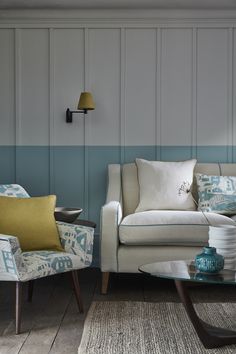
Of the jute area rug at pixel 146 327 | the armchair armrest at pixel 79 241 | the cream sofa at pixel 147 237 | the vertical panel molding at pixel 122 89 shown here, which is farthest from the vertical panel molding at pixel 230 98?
the armchair armrest at pixel 79 241

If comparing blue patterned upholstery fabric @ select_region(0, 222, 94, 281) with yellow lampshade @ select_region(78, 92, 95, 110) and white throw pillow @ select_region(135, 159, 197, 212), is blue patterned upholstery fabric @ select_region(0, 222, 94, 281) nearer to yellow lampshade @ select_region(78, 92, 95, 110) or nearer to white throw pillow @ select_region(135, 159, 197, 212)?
white throw pillow @ select_region(135, 159, 197, 212)

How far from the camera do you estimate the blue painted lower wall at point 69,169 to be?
4793mm

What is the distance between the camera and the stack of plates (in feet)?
8.90

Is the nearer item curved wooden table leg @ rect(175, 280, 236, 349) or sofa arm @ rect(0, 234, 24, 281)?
curved wooden table leg @ rect(175, 280, 236, 349)

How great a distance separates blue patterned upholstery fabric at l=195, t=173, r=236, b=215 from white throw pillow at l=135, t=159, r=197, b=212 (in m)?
0.10

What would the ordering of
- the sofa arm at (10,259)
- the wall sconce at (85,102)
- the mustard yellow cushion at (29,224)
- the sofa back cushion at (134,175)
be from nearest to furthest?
the sofa arm at (10,259) < the mustard yellow cushion at (29,224) < the sofa back cushion at (134,175) < the wall sconce at (85,102)

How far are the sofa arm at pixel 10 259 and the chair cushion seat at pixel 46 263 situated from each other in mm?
27

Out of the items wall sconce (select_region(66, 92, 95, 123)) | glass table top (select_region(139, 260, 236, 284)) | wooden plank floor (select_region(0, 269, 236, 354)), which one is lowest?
wooden plank floor (select_region(0, 269, 236, 354))

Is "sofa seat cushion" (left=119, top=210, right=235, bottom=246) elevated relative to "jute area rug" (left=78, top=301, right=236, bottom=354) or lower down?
elevated

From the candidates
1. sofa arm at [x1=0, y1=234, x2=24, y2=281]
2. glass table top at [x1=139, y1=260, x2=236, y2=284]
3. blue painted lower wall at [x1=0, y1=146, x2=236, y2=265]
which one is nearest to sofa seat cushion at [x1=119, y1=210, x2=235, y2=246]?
glass table top at [x1=139, y1=260, x2=236, y2=284]

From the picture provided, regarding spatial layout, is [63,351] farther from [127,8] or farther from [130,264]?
[127,8]

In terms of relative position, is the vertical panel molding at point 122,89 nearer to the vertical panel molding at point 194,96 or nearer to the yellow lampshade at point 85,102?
the yellow lampshade at point 85,102

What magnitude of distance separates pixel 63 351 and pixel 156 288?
146 cm

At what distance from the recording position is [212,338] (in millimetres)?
2574
